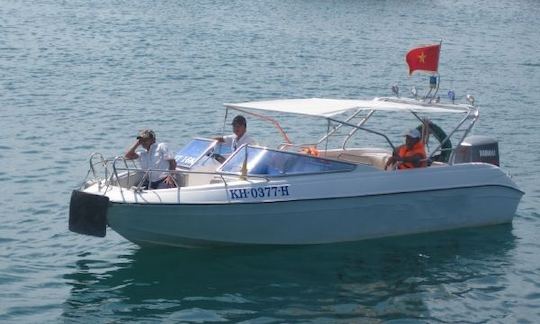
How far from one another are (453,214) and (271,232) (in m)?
3.32

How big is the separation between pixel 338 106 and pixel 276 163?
1.57m

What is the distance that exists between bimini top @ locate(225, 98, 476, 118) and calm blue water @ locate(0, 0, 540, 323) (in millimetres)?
2095

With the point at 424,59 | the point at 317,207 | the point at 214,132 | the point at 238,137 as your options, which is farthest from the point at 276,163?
the point at 214,132

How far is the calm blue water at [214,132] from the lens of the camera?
531 inches

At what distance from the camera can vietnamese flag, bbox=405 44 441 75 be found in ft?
55.2

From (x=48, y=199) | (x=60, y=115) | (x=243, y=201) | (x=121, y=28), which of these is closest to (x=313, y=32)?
(x=121, y=28)

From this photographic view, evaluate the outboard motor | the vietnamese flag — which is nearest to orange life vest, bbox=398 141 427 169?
the outboard motor

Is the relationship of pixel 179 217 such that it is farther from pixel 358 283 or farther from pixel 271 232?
pixel 358 283

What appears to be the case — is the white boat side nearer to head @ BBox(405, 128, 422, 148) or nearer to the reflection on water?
the reflection on water

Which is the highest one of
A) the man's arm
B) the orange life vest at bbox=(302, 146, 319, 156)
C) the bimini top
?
the bimini top

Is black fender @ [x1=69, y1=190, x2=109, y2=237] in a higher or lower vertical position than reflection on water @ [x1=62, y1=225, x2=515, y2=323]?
higher

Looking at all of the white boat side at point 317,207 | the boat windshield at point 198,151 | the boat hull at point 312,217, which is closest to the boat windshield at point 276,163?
the white boat side at point 317,207

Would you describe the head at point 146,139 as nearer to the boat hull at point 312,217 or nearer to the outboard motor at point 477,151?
the boat hull at point 312,217

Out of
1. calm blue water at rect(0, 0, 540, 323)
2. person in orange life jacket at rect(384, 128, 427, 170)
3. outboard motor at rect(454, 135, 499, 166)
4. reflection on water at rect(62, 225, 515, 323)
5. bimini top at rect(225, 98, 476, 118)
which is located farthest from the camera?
outboard motor at rect(454, 135, 499, 166)
